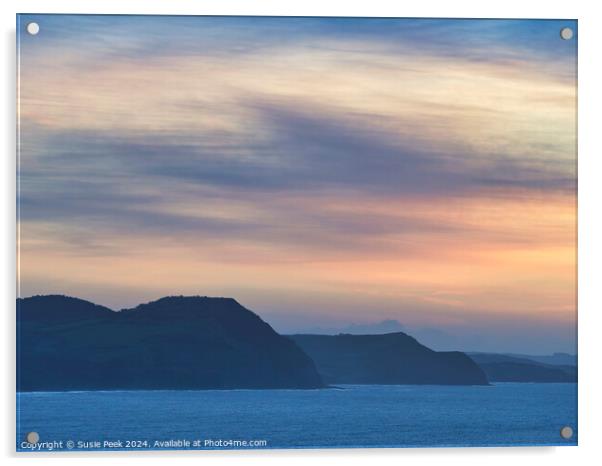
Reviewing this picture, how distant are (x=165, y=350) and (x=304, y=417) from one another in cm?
107

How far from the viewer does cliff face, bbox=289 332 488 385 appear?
23.2 ft

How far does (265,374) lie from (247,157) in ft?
5.03

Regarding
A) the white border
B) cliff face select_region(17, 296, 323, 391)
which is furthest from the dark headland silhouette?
the white border

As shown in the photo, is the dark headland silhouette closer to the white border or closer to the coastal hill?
the coastal hill

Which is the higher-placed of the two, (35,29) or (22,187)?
(35,29)

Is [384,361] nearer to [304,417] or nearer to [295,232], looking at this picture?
[304,417]

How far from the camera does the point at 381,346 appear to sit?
23.2 feet

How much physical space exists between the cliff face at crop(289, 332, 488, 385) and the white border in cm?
51

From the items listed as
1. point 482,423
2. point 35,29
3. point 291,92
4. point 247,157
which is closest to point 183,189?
point 247,157

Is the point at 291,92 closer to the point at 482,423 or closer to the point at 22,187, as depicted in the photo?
the point at 22,187

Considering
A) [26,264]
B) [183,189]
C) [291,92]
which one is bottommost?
[26,264]

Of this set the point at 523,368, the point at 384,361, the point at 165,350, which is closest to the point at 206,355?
the point at 165,350

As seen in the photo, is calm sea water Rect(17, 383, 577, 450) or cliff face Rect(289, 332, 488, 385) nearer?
calm sea water Rect(17, 383, 577, 450)
